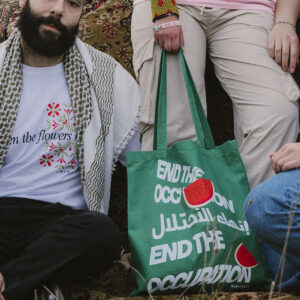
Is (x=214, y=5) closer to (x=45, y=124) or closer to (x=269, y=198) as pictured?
(x=45, y=124)

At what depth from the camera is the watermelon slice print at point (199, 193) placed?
1.87 m

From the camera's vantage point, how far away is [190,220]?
6.08ft

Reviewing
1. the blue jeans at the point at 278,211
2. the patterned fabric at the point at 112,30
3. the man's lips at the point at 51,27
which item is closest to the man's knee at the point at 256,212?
the blue jeans at the point at 278,211

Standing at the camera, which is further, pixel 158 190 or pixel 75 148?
pixel 75 148

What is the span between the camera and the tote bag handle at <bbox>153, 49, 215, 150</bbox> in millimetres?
2004

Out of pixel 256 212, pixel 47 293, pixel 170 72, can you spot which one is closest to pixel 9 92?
pixel 170 72

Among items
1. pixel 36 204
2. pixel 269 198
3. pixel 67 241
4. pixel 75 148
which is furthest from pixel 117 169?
pixel 269 198

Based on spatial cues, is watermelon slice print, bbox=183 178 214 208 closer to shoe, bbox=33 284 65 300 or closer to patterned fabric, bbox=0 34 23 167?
shoe, bbox=33 284 65 300

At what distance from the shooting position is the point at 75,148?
2086 millimetres

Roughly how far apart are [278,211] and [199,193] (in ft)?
1.24

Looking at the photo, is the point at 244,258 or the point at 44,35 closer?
the point at 244,258

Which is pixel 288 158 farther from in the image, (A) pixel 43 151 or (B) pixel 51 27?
(B) pixel 51 27

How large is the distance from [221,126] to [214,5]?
625 mm

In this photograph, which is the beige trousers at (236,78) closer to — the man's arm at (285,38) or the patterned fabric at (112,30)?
the man's arm at (285,38)
